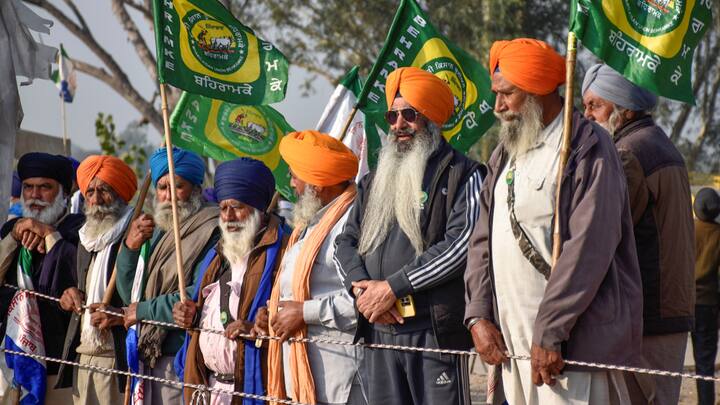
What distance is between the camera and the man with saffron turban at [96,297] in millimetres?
6660

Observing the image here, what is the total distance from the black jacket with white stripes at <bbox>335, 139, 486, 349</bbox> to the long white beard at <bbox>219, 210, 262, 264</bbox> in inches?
31.6

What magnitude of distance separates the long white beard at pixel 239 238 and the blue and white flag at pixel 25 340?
1666 mm

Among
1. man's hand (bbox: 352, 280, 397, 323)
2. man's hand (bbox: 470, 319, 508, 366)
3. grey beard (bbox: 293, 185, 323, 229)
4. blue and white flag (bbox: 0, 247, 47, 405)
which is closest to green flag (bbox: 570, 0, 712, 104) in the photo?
man's hand (bbox: 470, 319, 508, 366)

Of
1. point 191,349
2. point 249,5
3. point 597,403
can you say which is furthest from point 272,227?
point 249,5

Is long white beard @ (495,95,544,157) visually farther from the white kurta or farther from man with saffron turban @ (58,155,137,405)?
man with saffron turban @ (58,155,137,405)

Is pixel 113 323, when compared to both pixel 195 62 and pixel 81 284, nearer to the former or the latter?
pixel 81 284

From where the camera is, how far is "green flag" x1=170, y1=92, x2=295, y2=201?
7.53m

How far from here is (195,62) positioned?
646 centimetres

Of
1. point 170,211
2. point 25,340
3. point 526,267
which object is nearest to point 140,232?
point 170,211

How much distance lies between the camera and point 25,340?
688 cm

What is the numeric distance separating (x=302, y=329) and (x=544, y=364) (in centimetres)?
162

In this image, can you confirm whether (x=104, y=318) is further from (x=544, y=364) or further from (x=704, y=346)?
(x=704, y=346)

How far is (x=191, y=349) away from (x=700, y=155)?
79.3ft

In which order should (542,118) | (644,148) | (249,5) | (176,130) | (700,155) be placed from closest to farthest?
(542,118), (644,148), (176,130), (249,5), (700,155)
